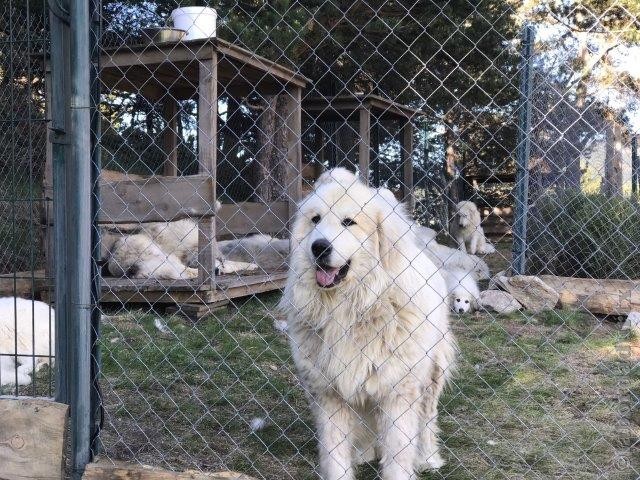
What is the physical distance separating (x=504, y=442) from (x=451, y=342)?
586mm

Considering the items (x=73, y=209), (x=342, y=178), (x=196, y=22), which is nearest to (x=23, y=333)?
(x=73, y=209)

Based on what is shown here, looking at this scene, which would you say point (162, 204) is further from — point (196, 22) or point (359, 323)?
point (359, 323)

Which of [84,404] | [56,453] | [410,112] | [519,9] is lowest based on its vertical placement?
[56,453]

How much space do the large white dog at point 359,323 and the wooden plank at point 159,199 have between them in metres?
2.25

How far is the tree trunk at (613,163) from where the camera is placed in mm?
5688

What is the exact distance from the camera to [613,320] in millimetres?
6527

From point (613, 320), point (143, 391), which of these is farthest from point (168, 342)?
point (613, 320)

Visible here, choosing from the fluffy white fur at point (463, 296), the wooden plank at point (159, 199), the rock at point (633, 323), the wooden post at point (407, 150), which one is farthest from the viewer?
the wooden post at point (407, 150)

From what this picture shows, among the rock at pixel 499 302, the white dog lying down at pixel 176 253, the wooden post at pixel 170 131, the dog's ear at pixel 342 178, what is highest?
the wooden post at pixel 170 131

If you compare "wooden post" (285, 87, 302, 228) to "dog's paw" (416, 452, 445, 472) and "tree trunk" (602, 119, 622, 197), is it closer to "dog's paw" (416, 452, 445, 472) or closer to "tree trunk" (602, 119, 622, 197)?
"tree trunk" (602, 119, 622, 197)

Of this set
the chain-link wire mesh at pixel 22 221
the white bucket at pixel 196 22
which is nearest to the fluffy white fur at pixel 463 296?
the white bucket at pixel 196 22

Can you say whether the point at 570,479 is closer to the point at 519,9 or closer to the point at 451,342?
the point at 451,342

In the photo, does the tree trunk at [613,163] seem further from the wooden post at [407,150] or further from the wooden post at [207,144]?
the wooden post at [407,150]

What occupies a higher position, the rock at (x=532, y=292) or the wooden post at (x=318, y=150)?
the wooden post at (x=318, y=150)
